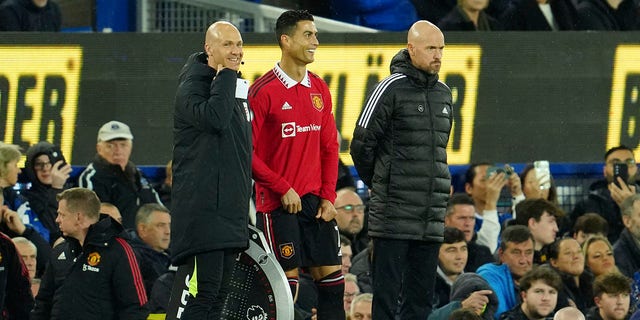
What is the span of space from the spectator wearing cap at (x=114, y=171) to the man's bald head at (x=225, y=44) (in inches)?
170

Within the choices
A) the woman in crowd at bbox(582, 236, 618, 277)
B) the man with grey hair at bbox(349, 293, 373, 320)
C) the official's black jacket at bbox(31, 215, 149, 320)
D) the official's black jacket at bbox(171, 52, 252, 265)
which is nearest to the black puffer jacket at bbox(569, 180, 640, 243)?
the woman in crowd at bbox(582, 236, 618, 277)

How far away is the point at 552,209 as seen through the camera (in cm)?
1341

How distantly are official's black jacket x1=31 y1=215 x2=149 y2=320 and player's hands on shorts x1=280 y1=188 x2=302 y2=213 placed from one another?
6.08 feet

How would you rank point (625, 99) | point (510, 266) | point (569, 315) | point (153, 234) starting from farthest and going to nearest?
point (625, 99) < point (510, 266) < point (153, 234) < point (569, 315)

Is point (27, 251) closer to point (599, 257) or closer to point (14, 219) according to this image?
point (14, 219)

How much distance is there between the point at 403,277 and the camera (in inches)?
377

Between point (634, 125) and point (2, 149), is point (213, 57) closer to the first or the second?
point (2, 149)

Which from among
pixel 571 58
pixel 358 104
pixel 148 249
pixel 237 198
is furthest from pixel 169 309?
pixel 571 58

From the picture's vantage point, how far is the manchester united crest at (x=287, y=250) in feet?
29.7

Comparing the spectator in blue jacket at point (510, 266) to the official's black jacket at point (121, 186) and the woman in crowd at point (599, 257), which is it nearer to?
the woman in crowd at point (599, 257)

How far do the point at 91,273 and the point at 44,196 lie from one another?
235cm

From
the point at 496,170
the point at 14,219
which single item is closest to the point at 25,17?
the point at 14,219

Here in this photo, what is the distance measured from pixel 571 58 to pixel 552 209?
137 cm

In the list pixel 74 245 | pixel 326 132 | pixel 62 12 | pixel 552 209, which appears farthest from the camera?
pixel 62 12
